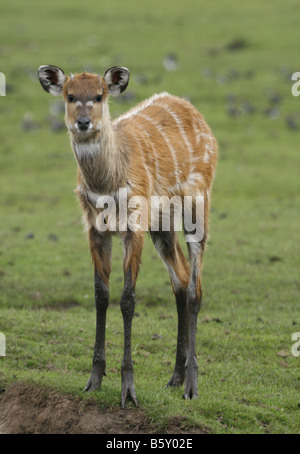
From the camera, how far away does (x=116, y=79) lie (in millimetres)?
7523

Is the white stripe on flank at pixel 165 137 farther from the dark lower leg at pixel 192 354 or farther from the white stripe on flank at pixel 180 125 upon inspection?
the dark lower leg at pixel 192 354

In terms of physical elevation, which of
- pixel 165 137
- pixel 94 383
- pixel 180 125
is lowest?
pixel 94 383

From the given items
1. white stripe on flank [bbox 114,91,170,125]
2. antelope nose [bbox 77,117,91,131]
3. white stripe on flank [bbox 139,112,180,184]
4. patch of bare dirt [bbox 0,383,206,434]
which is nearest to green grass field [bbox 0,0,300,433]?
patch of bare dirt [bbox 0,383,206,434]

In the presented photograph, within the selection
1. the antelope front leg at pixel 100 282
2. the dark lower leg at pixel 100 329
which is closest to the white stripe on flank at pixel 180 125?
the antelope front leg at pixel 100 282

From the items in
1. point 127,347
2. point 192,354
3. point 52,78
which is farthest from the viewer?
point 192,354

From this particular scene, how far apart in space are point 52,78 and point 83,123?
866 millimetres

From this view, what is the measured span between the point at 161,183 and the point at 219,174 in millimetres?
13408

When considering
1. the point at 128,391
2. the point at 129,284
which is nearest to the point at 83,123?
the point at 129,284

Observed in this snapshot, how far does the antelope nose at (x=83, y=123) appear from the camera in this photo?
6.91 metres

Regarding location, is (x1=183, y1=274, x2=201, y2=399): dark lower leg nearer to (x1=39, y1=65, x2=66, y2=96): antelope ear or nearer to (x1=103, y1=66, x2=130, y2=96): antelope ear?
(x1=103, y1=66, x2=130, y2=96): antelope ear

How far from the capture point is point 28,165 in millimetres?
22531

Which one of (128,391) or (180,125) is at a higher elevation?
(180,125)

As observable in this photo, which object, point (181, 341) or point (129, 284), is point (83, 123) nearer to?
point (129, 284)

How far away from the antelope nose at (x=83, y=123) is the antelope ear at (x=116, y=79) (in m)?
0.71
